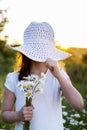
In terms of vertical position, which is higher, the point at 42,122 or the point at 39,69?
the point at 39,69

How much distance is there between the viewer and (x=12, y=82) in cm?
358

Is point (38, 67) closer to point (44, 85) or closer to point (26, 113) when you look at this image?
point (44, 85)

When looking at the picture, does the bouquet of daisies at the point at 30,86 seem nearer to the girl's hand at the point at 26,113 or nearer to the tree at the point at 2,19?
the girl's hand at the point at 26,113

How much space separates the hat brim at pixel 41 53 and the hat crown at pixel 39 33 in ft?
0.19

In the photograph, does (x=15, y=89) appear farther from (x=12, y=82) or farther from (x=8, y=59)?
(x=8, y=59)

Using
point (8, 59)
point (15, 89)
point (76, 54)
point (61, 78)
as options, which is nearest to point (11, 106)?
point (15, 89)

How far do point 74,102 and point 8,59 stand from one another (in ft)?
38.3

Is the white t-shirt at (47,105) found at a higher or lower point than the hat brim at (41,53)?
lower

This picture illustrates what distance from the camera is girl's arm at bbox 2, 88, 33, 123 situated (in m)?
3.25

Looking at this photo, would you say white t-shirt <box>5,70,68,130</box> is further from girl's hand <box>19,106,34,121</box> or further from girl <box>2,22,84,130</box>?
girl's hand <box>19,106,34,121</box>

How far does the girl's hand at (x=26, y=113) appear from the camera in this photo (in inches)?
127

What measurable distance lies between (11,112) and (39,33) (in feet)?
1.78

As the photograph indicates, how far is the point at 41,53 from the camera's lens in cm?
340

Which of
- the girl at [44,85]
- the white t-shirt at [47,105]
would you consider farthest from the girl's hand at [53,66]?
the white t-shirt at [47,105]
